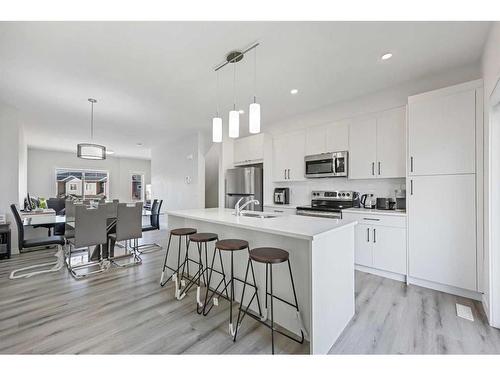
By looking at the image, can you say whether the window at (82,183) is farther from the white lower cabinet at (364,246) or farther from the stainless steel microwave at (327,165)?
the white lower cabinet at (364,246)

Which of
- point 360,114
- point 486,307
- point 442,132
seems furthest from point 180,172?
point 486,307

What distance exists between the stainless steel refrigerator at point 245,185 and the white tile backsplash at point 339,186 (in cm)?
30

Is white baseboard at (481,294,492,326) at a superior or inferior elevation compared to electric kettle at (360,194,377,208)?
inferior

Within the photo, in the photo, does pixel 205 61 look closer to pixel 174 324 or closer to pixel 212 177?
pixel 174 324

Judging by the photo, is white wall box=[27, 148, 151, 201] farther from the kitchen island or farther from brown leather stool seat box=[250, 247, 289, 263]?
brown leather stool seat box=[250, 247, 289, 263]

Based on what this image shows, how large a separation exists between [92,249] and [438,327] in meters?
4.81

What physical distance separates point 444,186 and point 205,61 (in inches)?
117

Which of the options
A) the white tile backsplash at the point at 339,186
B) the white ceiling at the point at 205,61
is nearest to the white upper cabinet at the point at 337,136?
the white ceiling at the point at 205,61

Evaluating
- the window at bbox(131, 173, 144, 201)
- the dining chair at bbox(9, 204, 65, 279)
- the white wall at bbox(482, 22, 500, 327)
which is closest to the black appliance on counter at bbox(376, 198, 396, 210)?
the white wall at bbox(482, 22, 500, 327)

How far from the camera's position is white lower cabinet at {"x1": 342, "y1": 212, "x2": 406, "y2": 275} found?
9.13 feet

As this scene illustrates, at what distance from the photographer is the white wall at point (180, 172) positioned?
567cm

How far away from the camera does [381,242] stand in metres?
2.92
